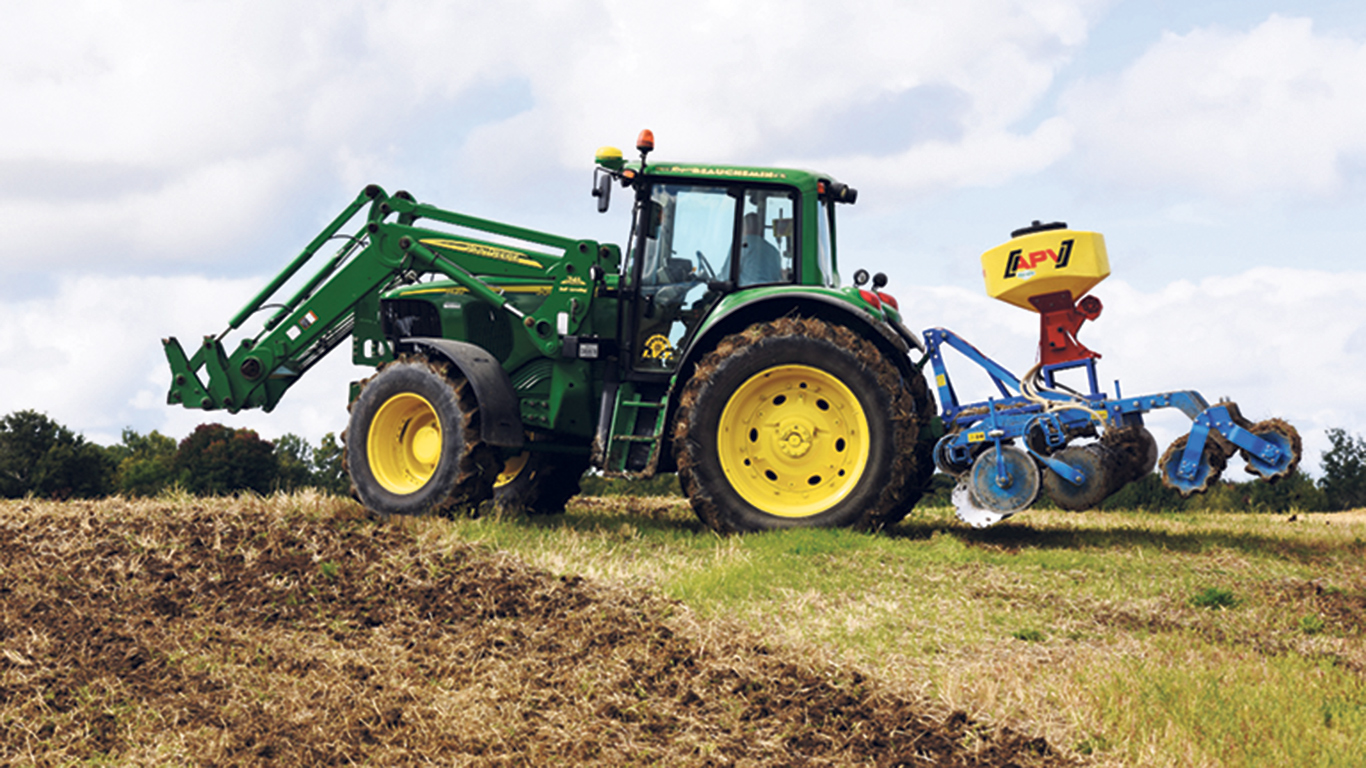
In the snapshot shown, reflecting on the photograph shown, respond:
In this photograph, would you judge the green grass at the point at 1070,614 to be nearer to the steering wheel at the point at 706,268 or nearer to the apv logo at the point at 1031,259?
the steering wheel at the point at 706,268

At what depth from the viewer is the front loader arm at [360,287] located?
972 cm

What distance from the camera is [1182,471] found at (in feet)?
27.5

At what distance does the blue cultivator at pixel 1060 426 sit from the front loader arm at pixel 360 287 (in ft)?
11.1

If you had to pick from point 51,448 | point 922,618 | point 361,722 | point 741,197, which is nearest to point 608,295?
point 741,197

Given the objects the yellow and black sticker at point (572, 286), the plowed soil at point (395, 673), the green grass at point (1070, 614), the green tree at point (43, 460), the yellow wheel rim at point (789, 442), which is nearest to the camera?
the plowed soil at point (395, 673)

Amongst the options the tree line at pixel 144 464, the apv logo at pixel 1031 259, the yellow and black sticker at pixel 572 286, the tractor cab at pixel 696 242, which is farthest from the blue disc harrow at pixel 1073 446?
the tree line at pixel 144 464

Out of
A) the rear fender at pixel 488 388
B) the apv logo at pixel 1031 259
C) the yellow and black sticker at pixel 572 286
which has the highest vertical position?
the apv logo at pixel 1031 259

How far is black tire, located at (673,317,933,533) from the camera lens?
8234mm

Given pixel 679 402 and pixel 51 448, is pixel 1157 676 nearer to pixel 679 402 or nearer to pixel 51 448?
pixel 679 402

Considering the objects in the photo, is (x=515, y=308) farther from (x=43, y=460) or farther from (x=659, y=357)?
(x=43, y=460)

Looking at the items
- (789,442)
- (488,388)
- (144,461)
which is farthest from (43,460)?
(789,442)

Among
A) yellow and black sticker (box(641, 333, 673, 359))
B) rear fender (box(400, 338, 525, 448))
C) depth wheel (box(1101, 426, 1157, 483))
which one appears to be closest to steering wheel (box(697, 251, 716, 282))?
yellow and black sticker (box(641, 333, 673, 359))

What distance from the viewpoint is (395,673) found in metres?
5.54

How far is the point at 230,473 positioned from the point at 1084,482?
16.0 metres
